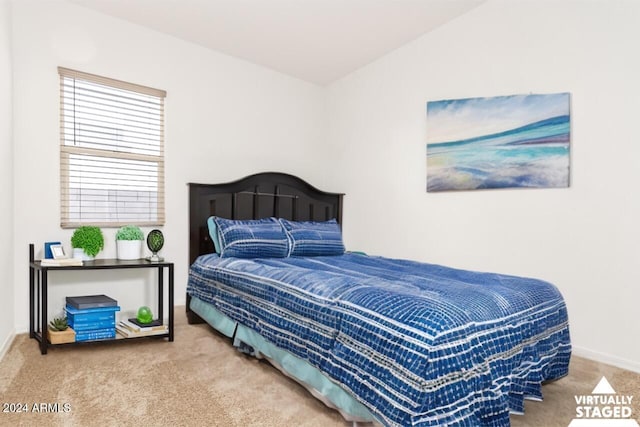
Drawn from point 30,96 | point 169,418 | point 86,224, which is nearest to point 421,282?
point 169,418

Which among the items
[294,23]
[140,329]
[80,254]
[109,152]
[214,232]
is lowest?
[140,329]

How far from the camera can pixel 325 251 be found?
353cm

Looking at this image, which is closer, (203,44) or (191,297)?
(191,297)

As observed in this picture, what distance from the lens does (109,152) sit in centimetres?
331

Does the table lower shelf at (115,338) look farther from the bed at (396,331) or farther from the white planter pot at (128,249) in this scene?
the white planter pot at (128,249)

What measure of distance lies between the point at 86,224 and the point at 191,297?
3.21 feet

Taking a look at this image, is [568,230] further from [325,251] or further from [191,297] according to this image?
[191,297]

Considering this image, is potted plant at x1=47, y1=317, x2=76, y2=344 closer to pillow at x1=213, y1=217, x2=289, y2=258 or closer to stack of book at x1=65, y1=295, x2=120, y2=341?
stack of book at x1=65, y1=295, x2=120, y2=341

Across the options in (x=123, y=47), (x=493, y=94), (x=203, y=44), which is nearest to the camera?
(x=493, y=94)

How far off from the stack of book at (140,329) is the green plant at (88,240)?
1.84 feet

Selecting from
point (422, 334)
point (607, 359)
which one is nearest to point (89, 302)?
point (422, 334)

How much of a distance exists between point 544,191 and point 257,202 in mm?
2444

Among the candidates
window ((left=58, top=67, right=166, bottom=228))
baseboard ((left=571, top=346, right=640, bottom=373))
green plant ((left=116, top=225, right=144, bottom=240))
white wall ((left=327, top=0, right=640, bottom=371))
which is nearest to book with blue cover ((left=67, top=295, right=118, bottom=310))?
green plant ((left=116, top=225, right=144, bottom=240))

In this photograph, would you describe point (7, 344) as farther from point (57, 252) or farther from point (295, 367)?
point (295, 367)
